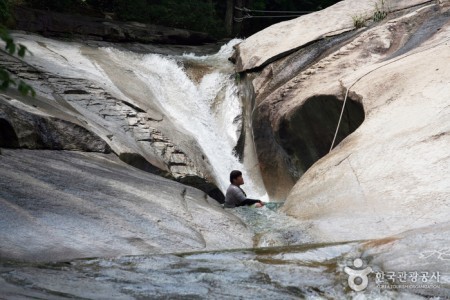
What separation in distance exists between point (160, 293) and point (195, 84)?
11604mm

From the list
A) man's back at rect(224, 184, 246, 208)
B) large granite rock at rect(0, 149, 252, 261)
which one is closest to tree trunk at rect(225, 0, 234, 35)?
man's back at rect(224, 184, 246, 208)

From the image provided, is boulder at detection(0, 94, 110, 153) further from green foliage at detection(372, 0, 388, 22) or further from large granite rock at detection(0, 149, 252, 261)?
green foliage at detection(372, 0, 388, 22)

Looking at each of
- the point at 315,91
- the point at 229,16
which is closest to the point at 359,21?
the point at 315,91

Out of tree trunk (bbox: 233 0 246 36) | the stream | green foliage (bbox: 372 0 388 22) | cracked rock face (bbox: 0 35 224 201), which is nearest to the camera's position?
the stream

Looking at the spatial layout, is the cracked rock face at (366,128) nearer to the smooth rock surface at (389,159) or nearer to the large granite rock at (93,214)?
the smooth rock surface at (389,159)

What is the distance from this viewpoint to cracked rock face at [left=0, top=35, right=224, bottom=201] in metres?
10.7

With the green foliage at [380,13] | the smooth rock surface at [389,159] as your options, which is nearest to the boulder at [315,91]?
the smooth rock surface at [389,159]

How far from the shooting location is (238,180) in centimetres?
1062

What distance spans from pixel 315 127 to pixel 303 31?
350cm

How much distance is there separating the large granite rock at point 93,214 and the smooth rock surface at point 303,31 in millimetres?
6405

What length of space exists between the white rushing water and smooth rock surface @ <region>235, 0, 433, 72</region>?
2.67 ft

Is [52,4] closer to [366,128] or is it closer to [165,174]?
[165,174]

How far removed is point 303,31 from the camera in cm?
1444

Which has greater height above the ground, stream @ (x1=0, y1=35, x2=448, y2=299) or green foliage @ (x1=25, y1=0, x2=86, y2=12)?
green foliage @ (x1=25, y1=0, x2=86, y2=12)
